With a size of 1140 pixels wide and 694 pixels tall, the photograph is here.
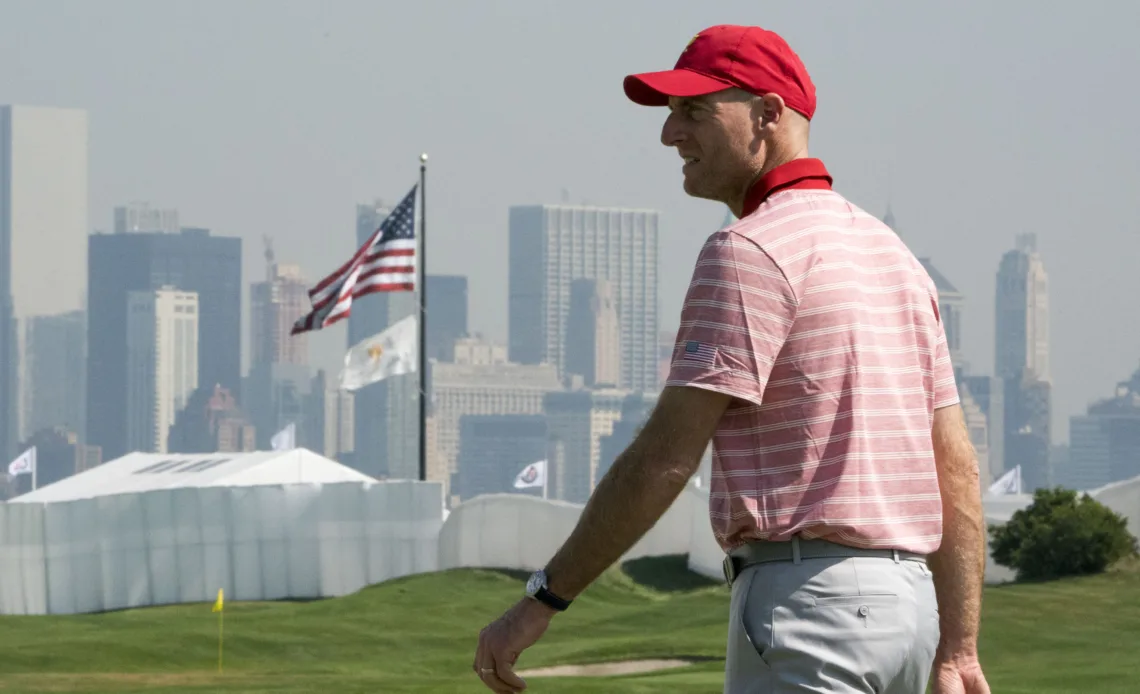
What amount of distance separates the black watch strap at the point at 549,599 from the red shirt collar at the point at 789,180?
734 mm

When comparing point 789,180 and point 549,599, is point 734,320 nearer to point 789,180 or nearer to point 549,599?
point 789,180

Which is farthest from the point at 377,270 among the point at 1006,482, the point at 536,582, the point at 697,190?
the point at 1006,482

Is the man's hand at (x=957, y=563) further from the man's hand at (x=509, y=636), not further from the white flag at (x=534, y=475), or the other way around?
the white flag at (x=534, y=475)

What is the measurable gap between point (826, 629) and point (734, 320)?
1.69ft

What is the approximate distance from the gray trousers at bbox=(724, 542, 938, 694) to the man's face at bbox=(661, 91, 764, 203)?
A: 714 mm

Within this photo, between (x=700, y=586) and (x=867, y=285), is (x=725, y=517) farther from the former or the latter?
(x=700, y=586)

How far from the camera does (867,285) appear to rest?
3.48 metres

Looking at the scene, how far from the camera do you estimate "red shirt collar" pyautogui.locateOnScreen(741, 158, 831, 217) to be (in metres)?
3.58

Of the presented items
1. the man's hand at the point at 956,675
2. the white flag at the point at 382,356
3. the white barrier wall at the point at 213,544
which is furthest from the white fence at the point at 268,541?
the man's hand at the point at 956,675

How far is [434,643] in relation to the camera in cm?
1989

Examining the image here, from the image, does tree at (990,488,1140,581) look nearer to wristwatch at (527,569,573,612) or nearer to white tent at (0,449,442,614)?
white tent at (0,449,442,614)

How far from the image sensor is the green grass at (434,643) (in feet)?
45.7

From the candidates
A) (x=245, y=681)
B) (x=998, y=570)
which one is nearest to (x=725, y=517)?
(x=245, y=681)

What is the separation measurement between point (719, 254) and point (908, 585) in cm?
63
